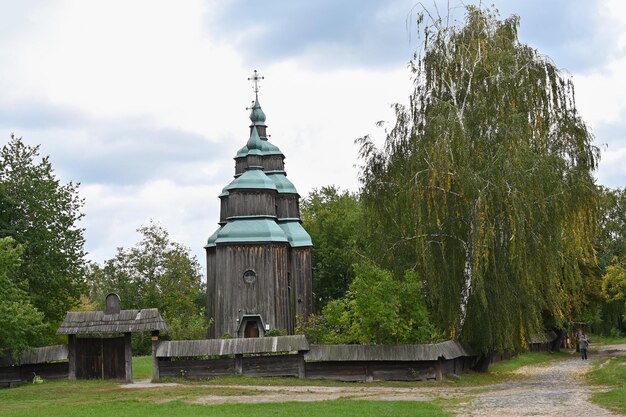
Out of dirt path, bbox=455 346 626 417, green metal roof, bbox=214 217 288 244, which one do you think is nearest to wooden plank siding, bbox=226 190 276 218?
green metal roof, bbox=214 217 288 244

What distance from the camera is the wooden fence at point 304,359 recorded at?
2653 cm

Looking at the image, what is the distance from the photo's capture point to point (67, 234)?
38719 millimetres

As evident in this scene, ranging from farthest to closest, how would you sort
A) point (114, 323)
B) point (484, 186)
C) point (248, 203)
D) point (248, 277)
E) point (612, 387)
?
point (248, 203)
point (248, 277)
point (114, 323)
point (484, 186)
point (612, 387)

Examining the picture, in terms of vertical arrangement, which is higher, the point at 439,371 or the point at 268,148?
the point at 268,148

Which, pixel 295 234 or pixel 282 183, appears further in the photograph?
pixel 282 183

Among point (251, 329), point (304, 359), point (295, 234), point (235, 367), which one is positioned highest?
point (295, 234)

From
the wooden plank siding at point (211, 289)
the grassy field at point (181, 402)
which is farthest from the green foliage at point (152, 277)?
the grassy field at point (181, 402)

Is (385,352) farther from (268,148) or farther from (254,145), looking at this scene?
(268,148)

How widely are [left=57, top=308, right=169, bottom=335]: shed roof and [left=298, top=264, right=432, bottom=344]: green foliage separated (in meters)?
6.63

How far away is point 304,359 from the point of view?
27.6 m

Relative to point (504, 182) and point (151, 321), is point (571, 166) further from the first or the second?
point (151, 321)

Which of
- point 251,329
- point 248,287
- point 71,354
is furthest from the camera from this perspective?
point 248,287

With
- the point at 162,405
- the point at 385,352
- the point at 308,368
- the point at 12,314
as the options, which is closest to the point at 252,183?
the point at 308,368

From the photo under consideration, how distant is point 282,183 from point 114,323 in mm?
24093
